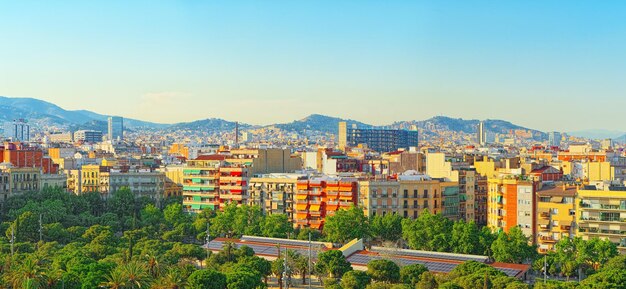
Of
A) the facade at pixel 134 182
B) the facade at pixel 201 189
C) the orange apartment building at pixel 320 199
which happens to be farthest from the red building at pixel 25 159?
the orange apartment building at pixel 320 199

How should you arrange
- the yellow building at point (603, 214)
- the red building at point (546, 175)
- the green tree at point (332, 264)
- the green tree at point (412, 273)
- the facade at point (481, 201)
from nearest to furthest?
the green tree at point (412, 273), the green tree at point (332, 264), the yellow building at point (603, 214), the red building at point (546, 175), the facade at point (481, 201)

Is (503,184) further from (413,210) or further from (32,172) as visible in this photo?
(32,172)

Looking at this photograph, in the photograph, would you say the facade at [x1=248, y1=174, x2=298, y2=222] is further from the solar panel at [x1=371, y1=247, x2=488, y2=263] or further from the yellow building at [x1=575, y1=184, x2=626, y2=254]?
the yellow building at [x1=575, y1=184, x2=626, y2=254]

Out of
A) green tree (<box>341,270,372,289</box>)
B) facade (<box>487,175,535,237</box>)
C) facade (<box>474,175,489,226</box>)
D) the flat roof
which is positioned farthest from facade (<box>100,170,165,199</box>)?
green tree (<box>341,270,372,289</box>)

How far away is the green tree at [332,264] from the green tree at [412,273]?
12.2 feet

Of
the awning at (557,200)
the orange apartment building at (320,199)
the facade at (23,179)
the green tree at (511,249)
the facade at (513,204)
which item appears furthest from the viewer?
the facade at (23,179)

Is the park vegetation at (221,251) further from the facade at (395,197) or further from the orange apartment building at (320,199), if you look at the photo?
the facade at (395,197)

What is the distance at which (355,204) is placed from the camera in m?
73.2

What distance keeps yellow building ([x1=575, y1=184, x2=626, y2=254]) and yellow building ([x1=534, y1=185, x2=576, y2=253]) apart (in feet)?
3.68

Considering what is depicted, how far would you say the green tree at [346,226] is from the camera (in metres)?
63.9

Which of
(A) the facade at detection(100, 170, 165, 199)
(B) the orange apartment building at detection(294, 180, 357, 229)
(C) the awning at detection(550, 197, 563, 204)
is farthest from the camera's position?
(A) the facade at detection(100, 170, 165, 199)

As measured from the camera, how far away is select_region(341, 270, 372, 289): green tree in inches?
1772

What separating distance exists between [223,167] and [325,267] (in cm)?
3740

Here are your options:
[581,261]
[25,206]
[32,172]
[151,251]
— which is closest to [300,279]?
[151,251]
